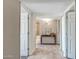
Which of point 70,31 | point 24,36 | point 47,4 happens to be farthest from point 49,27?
point 47,4

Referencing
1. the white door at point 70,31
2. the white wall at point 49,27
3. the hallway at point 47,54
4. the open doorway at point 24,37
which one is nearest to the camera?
the white door at point 70,31

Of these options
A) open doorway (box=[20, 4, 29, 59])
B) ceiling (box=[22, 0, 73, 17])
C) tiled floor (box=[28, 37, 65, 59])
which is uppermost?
ceiling (box=[22, 0, 73, 17])

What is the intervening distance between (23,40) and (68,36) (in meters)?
2.40

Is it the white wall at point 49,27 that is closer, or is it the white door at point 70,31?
the white door at point 70,31

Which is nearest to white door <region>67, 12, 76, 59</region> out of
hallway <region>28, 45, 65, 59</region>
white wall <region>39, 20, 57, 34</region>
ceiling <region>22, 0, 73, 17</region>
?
ceiling <region>22, 0, 73, 17</region>

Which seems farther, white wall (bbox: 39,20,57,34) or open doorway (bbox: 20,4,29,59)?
white wall (bbox: 39,20,57,34)

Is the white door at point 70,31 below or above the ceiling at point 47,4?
below

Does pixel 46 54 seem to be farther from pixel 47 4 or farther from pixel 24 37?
pixel 47 4

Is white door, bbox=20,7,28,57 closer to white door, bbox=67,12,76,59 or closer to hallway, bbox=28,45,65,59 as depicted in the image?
hallway, bbox=28,45,65,59

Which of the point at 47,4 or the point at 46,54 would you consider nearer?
the point at 47,4

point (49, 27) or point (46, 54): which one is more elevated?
point (49, 27)

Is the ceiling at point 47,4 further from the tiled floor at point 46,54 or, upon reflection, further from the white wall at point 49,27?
the white wall at point 49,27

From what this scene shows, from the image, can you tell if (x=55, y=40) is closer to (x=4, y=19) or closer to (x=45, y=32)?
(x=45, y=32)

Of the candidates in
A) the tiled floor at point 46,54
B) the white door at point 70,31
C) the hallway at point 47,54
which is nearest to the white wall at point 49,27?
the tiled floor at point 46,54
